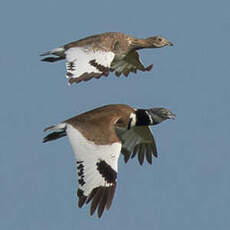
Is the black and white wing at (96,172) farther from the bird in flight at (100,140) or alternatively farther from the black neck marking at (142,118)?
the black neck marking at (142,118)

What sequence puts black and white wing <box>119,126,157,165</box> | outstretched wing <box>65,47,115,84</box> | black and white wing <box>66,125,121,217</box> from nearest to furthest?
black and white wing <box>66,125,121,217</box> < outstretched wing <box>65,47,115,84</box> < black and white wing <box>119,126,157,165</box>

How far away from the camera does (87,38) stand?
2520 cm

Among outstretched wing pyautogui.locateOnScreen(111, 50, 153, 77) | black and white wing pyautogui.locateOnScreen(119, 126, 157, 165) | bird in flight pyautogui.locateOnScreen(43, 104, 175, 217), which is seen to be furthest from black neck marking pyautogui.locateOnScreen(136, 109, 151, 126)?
outstretched wing pyautogui.locateOnScreen(111, 50, 153, 77)

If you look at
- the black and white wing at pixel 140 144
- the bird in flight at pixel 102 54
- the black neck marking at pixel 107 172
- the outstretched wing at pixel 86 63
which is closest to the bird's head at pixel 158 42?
the bird in flight at pixel 102 54

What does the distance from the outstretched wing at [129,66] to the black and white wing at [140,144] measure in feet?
7.13

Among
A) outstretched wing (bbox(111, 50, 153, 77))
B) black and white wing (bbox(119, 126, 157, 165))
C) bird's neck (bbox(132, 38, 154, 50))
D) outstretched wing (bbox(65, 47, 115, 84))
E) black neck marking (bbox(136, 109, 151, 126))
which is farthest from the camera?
outstretched wing (bbox(111, 50, 153, 77))

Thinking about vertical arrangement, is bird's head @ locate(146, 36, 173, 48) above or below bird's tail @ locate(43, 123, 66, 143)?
above

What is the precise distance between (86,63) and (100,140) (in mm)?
2392

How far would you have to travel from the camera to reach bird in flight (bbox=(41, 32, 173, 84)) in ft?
76.1

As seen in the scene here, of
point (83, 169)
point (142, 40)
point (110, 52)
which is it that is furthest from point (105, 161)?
point (142, 40)

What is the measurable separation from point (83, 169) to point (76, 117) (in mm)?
2067

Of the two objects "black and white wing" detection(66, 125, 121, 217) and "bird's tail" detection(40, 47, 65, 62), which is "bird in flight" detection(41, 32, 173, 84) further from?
"black and white wing" detection(66, 125, 121, 217)

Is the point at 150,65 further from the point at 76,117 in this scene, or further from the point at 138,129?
the point at 76,117

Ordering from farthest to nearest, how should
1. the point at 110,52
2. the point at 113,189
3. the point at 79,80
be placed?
→ the point at 110,52 < the point at 79,80 < the point at 113,189
